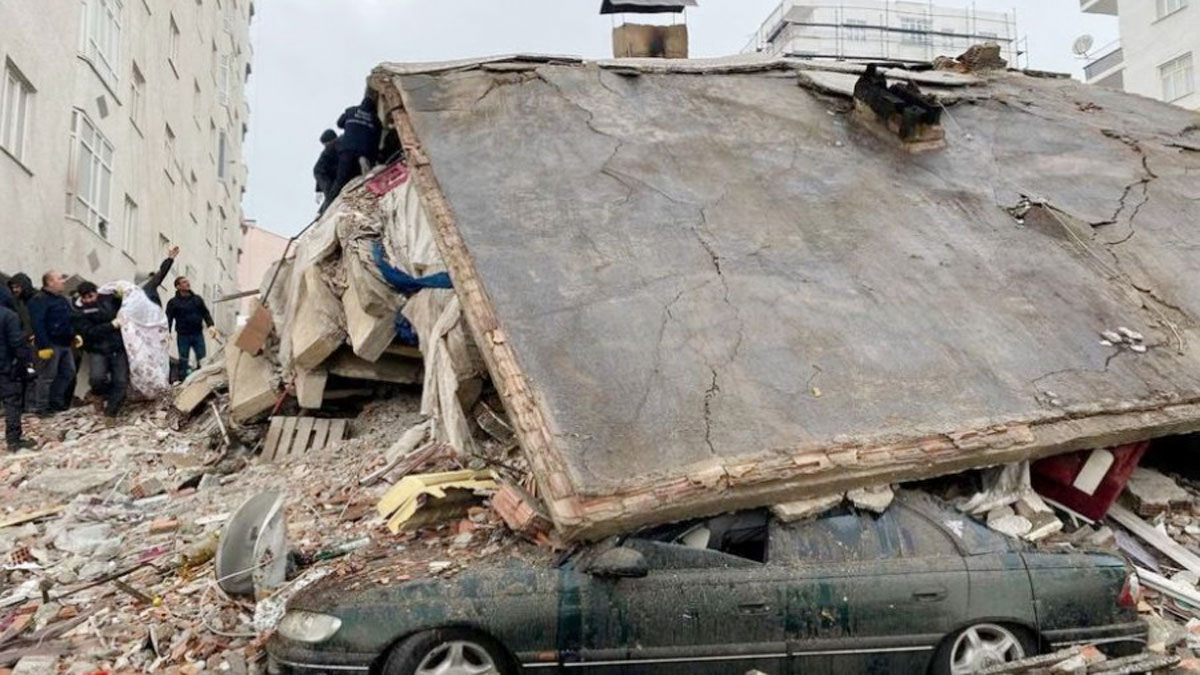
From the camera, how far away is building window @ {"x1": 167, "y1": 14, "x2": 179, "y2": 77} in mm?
18391

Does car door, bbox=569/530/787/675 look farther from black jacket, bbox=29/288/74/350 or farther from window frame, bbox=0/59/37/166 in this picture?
window frame, bbox=0/59/37/166

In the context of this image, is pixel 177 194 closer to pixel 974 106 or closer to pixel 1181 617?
pixel 974 106

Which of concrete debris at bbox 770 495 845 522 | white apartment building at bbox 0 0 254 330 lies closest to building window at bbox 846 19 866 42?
white apartment building at bbox 0 0 254 330

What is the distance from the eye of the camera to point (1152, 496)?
4977 millimetres

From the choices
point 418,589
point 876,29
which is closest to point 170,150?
point 418,589

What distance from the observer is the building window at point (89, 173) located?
39.9 ft

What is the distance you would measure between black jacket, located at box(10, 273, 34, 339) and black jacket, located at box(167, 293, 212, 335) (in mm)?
2467

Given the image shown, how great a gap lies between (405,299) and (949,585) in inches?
207

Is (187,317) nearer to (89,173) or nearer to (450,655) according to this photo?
(89,173)

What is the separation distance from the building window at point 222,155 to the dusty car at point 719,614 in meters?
26.5

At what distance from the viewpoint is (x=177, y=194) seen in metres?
19.4

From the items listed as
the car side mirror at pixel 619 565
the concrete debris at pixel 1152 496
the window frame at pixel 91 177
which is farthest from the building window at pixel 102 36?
the concrete debris at pixel 1152 496

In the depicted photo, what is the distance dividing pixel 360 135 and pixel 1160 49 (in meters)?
24.6

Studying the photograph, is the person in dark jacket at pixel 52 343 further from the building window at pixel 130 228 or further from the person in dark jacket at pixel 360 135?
the building window at pixel 130 228
